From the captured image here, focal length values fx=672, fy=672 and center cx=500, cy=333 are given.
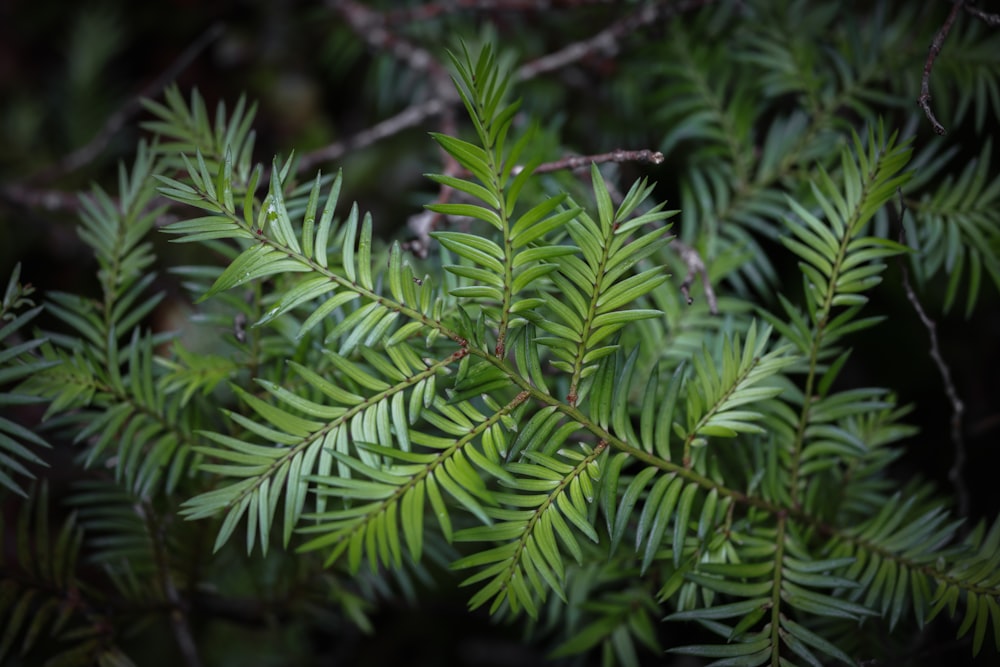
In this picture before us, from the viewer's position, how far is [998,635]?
605 mm

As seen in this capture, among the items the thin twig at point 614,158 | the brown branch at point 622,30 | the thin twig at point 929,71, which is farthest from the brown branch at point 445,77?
the thin twig at point 929,71

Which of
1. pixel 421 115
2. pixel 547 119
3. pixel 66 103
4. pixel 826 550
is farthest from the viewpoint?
pixel 66 103

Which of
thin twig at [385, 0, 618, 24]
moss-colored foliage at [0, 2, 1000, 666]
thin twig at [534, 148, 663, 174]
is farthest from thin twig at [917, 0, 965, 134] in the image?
thin twig at [385, 0, 618, 24]

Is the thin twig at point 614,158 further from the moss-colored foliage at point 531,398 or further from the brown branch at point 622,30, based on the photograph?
the brown branch at point 622,30

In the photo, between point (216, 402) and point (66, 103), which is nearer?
point (216, 402)

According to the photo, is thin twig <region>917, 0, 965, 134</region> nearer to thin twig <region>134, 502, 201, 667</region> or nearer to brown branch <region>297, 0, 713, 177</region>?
brown branch <region>297, 0, 713, 177</region>

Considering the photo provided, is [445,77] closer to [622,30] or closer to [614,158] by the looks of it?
[622,30]

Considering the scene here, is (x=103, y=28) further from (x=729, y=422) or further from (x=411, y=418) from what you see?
(x=729, y=422)

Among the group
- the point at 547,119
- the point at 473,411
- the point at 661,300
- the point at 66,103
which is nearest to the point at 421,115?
the point at 547,119

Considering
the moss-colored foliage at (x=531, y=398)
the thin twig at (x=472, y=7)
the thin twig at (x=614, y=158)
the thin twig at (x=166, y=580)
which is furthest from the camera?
the thin twig at (x=472, y=7)

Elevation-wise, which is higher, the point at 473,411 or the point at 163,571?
the point at 473,411

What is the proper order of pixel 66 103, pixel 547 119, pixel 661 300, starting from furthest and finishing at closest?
pixel 66 103, pixel 547 119, pixel 661 300

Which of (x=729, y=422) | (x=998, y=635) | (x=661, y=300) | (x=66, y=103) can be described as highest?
(x=66, y=103)

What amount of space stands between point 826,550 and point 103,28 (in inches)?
69.5
